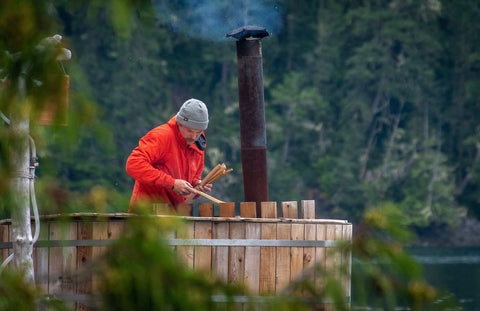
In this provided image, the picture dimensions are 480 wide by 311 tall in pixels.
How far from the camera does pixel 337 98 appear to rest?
52.8 meters

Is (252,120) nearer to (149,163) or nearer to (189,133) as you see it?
(189,133)

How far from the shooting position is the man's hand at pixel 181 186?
7.02 m

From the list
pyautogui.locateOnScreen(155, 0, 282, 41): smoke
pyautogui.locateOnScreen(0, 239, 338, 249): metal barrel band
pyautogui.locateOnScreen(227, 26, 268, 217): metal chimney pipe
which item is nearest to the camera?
pyautogui.locateOnScreen(0, 239, 338, 249): metal barrel band

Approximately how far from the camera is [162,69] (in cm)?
5050

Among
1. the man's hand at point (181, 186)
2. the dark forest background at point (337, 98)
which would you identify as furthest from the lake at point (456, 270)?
the man's hand at point (181, 186)

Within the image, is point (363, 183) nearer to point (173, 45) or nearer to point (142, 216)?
point (173, 45)

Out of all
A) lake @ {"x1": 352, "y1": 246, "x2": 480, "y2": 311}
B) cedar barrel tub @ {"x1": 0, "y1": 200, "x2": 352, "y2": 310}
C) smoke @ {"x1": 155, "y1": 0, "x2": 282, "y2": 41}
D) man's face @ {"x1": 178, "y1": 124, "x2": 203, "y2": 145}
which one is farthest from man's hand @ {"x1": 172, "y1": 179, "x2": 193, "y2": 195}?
lake @ {"x1": 352, "y1": 246, "x2": 480, "y2": 311}

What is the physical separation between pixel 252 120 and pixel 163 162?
34.3 inches

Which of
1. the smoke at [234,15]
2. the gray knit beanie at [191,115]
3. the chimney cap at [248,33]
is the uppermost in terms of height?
the smoke at [234,15]

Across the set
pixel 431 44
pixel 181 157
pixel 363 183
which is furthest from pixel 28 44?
pixel 431 44

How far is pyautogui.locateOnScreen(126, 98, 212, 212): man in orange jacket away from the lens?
23.1 feet

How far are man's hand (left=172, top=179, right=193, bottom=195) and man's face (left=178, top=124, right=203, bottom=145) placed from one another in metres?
0.32

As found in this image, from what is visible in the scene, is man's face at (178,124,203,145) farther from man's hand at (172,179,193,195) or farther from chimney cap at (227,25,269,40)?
chimney cap at (227,25,269,40)

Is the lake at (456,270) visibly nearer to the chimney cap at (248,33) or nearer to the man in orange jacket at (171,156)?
the chimney cap at (248,33)
